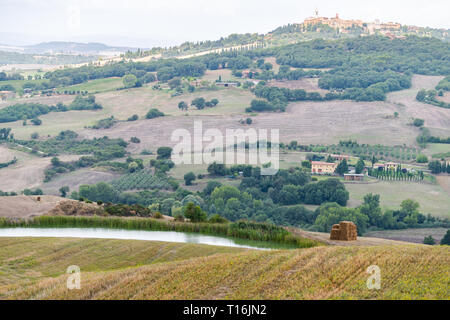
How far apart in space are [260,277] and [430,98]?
310 feet

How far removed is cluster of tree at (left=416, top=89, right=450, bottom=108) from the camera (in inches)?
3903

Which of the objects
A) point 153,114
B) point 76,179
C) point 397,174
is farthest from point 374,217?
point 153,114

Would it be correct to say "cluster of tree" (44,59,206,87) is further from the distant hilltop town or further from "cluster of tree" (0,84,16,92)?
the distant hilltop town

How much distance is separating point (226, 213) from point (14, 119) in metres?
60.8

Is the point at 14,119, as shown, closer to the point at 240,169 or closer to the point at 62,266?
the point at 240,169

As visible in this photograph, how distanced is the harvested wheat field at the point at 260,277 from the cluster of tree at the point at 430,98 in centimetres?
8782

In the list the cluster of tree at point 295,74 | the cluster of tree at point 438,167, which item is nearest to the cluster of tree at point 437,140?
the cluster of tree at point 438,167

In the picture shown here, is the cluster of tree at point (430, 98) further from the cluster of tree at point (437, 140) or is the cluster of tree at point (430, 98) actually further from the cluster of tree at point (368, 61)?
the cluster of tree at point (437, 140)

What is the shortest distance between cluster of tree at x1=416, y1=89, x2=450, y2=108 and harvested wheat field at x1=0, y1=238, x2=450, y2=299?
87.8 meters

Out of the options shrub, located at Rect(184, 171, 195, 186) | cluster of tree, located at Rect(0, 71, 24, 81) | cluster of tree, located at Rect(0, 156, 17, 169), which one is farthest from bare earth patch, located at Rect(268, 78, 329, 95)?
cluster of tree, located at Rect(0, 71, 24, 81)

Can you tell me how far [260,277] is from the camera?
14.1 m

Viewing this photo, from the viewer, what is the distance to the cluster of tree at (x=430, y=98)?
99.1 metres

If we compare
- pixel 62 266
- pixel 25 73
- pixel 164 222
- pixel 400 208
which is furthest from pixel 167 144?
pixel 25 73

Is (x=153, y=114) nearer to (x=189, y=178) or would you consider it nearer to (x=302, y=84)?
(x=302, y=84)
